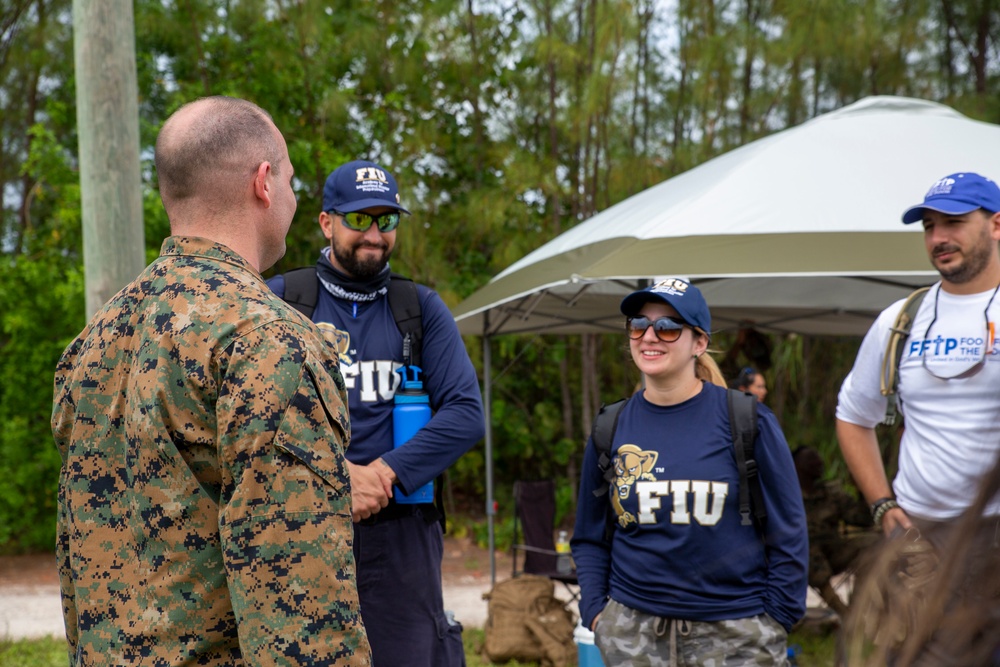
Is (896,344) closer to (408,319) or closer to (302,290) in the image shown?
(408,319)

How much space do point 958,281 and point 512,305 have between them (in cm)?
418

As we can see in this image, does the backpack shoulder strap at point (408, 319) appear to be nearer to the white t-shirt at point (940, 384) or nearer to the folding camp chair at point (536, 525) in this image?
A: the white t-shirt at point (940, 384)

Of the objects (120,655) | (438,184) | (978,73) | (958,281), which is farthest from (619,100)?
(120,655)

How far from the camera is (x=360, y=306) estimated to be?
3.28m

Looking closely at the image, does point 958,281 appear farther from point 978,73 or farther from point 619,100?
point 978,73

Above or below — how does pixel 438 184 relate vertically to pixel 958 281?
above

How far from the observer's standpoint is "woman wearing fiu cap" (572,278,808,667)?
2.95m

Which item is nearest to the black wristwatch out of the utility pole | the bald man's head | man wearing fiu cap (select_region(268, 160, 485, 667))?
man wearing fiu cap (select_region(268, 160, 485, 667))

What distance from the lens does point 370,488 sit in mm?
2926

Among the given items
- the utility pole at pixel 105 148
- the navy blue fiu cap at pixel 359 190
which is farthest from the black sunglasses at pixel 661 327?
the utility pole at pixel 105 148

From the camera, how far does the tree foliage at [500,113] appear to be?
9.20 m

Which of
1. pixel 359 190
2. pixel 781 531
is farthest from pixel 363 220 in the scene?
pixel 781 531

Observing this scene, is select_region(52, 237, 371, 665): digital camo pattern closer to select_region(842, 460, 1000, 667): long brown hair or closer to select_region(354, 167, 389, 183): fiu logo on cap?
select_region(842, 460, 1000, 667): long brown hair

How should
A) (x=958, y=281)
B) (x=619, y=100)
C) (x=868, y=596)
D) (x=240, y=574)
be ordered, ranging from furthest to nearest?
(x=619, y=100)
(x=958, y=281)
(x=240, y=574)
(x=868, y=596)
